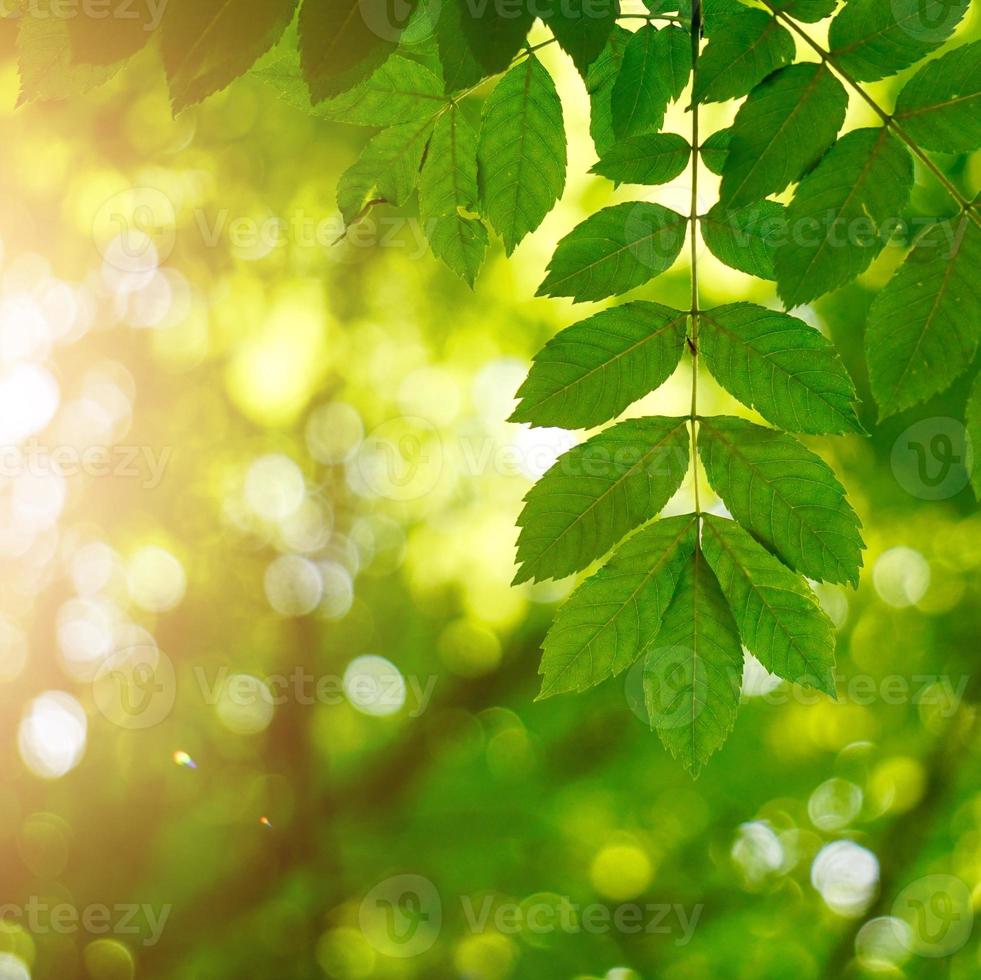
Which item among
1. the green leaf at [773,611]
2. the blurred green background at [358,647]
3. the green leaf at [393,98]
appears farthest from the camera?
the blurred green background at [358,647]

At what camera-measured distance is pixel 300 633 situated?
974cm

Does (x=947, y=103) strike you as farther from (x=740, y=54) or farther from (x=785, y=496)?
(x=785, y=496)

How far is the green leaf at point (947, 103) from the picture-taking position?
1419 millimetres

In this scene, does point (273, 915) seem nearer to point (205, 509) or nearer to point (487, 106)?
point (205, 509)

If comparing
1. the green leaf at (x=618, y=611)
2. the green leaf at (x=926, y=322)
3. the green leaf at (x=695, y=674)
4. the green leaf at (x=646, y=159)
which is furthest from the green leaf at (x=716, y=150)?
the green leaf at (x=695, y=674)

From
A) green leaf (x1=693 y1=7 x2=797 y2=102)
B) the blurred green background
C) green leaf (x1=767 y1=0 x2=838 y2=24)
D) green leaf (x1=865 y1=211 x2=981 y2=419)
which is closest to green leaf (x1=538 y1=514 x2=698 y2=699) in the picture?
green leaf (x1=865 y1=211 x2=981 y2=419)

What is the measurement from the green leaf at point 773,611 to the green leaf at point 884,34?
2.71ft

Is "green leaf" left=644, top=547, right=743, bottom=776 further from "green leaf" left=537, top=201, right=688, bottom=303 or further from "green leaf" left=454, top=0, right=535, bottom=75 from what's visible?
"green leaf" left=454, top=0, right=535, bottom=75

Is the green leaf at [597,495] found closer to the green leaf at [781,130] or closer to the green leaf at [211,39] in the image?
the green leaf at [781,130]

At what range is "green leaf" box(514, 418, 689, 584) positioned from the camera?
4.84 feet

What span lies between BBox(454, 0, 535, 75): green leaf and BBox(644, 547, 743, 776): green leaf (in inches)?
37.3

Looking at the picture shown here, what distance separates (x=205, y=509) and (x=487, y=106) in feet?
28.9

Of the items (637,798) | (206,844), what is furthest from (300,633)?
(637,798)

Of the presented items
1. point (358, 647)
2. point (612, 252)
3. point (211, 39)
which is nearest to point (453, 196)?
point (612, 252)
